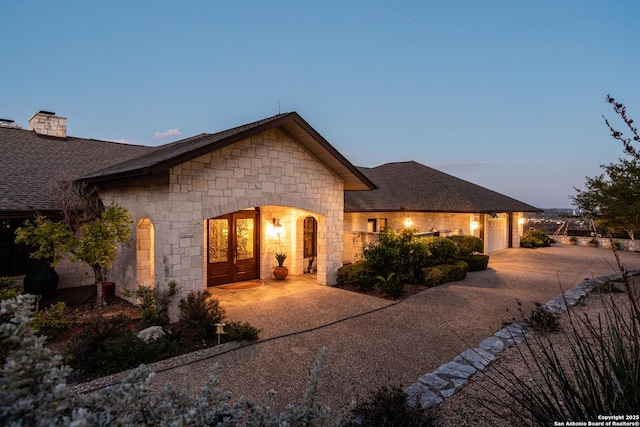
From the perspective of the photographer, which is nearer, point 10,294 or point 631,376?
point 631,376

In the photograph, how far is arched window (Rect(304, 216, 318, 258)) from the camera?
13148 millimetres

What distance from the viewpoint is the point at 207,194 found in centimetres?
773

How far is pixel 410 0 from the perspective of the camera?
1462 centimetres

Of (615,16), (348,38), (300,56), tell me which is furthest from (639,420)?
(300,56)

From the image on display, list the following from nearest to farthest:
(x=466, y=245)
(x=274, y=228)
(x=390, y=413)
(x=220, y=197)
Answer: (x=390, y=413) < (x=220, y=197) < (x=274, y=228) < (x=466, y=245)

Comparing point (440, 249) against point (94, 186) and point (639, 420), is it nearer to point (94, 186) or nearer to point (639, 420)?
point (639, 420)

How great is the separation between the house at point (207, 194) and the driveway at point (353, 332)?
63.4 inches

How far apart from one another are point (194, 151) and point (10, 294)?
16.3 feet

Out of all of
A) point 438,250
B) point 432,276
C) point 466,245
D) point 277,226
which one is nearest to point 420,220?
point 466,245

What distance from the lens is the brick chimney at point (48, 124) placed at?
1358cm

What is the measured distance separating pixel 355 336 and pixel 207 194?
484cm

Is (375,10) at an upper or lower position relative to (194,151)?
upper

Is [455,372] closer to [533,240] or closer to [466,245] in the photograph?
[466,245]

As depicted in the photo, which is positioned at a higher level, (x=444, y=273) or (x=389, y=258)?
(x=389, y=258)
